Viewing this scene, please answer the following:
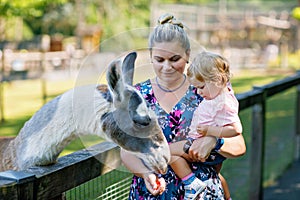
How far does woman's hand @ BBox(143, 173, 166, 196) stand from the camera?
6.86 ft

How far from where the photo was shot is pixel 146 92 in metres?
2.21

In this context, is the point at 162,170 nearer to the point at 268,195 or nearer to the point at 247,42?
the point at 268,195

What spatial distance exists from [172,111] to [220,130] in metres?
0.21

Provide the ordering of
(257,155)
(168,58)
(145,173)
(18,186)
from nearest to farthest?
(18,186)
(168,58)
(145,173)
(257,155)

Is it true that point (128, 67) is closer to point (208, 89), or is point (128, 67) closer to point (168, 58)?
point (168, 58)

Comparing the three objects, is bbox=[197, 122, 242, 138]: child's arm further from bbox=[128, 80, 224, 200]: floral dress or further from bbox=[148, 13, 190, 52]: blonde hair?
bbox=[148, 13, 190, 52]: blonde hair

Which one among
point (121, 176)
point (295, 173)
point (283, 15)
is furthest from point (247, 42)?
point (121, 176)

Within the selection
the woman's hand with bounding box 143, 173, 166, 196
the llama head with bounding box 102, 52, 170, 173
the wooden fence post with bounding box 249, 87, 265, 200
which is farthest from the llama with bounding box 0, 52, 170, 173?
the wooden fence post with bounding box 249, 87, 265, 200

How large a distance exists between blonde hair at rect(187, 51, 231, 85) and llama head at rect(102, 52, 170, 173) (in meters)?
0.24

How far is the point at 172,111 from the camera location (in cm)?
215

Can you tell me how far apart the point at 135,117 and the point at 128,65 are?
0.60 ft

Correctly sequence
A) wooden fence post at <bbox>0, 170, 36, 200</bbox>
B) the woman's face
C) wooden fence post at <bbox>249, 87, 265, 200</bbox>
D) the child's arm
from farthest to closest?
wooden fence post at <bbox>249, 87, 265, 200</bbox> → the child's arm → the woman's face → wooden fence post at <bbox>0, 170, 36, 200</bbox>

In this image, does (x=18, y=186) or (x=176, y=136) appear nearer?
(x=18, y=186)

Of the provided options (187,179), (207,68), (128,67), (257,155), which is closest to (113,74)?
(128,67)
